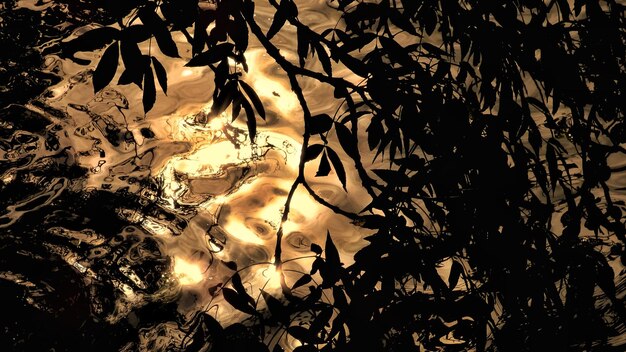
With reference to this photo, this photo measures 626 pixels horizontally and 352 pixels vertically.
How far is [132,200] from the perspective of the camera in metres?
2.51

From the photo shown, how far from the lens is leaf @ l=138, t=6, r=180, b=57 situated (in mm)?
1021

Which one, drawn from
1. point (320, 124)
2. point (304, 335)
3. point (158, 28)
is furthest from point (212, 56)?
point (304, 335)

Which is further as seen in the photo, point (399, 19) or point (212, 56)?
point (399, 19)

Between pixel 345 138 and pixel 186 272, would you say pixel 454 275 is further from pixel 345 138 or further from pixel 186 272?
pixel 186 272

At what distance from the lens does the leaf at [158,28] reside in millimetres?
1021

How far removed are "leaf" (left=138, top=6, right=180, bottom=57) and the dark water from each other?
1.02m

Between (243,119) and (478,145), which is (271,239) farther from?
(478,145)

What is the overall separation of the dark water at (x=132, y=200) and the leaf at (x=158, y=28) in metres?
1.02

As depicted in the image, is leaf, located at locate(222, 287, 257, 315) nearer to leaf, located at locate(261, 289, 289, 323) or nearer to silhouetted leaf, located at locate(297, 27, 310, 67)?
leaf, located at locate(261, 289, 289, 323)

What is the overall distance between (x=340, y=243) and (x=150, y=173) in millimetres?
885

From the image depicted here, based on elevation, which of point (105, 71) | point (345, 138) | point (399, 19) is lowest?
point (105, 71)

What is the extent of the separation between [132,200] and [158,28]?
5.25ft

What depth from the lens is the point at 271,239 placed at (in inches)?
95.3

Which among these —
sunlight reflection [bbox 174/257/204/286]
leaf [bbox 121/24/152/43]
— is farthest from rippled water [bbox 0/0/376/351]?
leaf [bbox 121/24/152/43]
